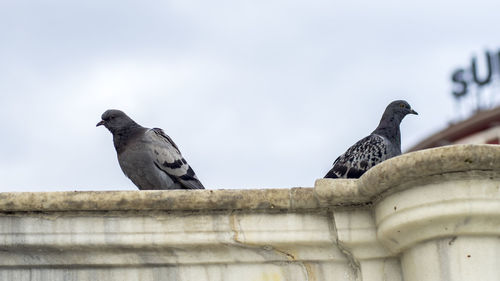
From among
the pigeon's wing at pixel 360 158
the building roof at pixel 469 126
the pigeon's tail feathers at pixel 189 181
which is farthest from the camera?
the building roof at pixel 469 126

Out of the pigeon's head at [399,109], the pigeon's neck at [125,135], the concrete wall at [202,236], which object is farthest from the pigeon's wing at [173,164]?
the concrete wall at [202,236]

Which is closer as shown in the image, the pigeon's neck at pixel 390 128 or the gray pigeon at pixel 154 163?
the gray pigeon at pixel 154 163

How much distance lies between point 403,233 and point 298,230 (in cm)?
64

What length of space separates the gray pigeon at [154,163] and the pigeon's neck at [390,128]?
2.12m

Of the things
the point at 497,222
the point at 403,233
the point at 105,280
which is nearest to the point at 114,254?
the point at 105,280

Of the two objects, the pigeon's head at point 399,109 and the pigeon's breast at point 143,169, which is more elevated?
the pigeon's head at point 399,109

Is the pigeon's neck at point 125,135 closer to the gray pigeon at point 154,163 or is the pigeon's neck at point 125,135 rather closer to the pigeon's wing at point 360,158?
the gray pigeon at point 154,163

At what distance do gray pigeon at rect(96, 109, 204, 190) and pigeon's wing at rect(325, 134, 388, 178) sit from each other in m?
1.46

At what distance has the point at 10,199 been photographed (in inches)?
233

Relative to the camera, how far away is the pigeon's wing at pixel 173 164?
34.5 ft

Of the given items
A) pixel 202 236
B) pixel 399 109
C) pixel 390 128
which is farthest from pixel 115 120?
pixel 202 236

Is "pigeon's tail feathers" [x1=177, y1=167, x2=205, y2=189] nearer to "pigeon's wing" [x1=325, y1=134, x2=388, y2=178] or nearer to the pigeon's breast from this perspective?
the pigeon's breast

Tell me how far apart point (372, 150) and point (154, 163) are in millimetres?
2210

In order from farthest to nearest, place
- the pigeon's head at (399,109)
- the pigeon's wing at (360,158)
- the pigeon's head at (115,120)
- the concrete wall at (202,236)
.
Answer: the pigeon's head at (399,109) → the pigeon's head at (115,120) → the pigeon's wing at (360,158) → the concrete wall at (202,236)
